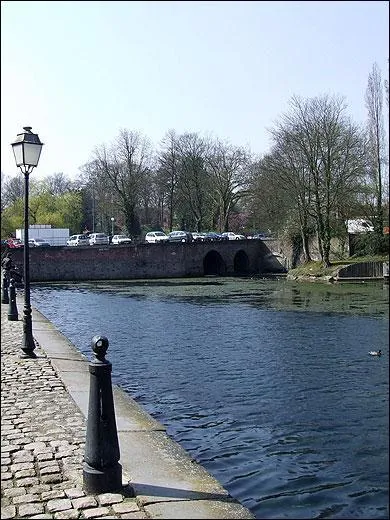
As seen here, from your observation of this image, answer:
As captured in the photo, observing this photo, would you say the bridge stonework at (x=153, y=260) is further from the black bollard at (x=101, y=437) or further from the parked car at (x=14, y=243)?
the black bollard at (x=101, y=437)

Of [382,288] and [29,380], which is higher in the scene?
[382,288]

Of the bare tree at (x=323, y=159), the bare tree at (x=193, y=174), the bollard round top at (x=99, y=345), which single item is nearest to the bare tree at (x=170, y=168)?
the bare tree at (x=193, y=174)

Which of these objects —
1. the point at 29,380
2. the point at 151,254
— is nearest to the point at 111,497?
the point at 29,380

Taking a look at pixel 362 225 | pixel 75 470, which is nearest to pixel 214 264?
pixel 75 470

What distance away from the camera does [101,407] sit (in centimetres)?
536

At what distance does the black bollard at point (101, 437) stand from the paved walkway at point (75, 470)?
0.11 m

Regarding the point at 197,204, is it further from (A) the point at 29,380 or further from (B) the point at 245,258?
(A) the point at 29,380

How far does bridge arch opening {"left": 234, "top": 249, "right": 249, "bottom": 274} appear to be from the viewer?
6389 centimetres

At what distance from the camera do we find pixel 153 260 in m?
60.3

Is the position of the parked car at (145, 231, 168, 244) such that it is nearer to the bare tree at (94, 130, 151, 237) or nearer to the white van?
the bare tree at (94, 130, 151, 237)

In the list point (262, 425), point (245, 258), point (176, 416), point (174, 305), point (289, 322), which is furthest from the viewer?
point (245, 258)

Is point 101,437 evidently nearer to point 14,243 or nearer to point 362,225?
point 362,225

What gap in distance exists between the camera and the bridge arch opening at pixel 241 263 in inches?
2516

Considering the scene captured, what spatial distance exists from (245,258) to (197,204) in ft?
38.1
